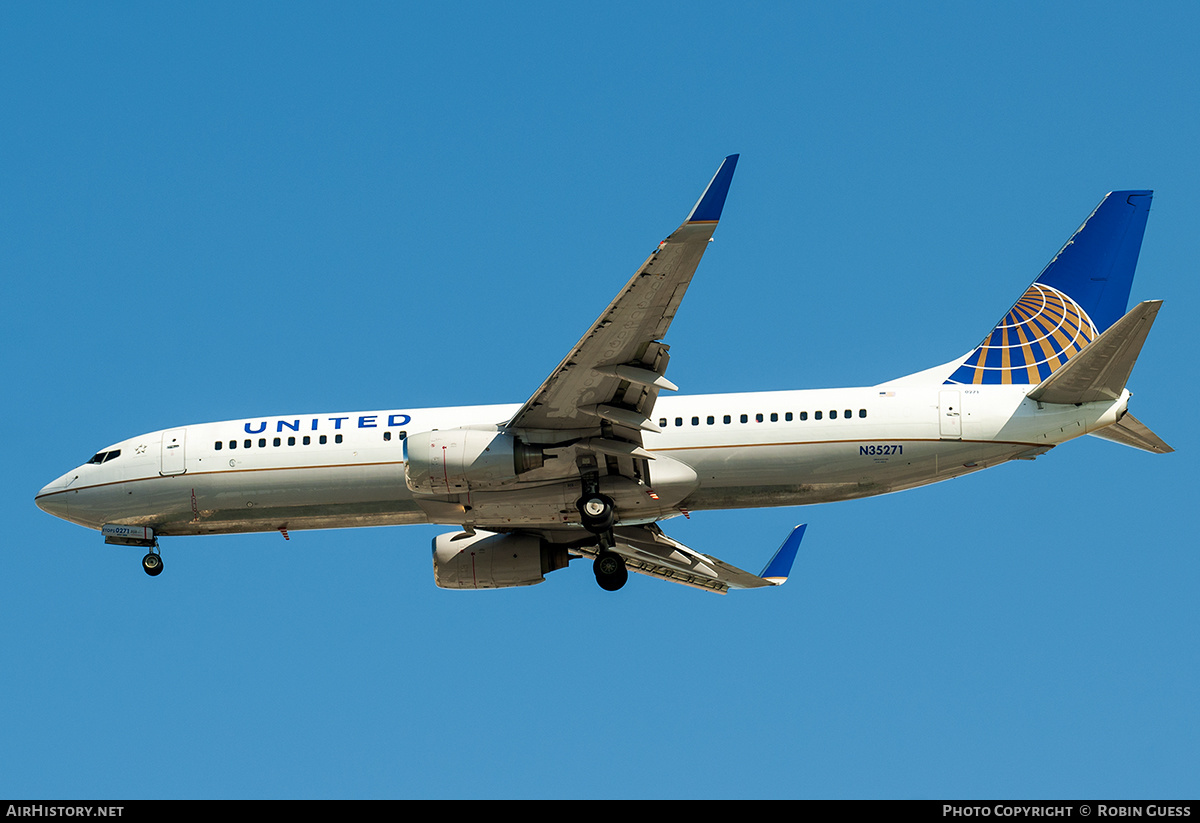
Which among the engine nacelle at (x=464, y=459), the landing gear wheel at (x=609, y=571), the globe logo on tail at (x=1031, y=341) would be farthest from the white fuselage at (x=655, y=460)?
the globe logo on tail at (x=1031, y=341)

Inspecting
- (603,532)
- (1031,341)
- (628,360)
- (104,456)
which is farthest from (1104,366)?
(104,456)

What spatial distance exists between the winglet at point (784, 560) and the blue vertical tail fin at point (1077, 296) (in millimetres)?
6638

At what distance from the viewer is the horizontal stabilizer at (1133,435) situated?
25.8 m

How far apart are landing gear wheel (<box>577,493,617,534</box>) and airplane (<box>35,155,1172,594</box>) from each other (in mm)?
28

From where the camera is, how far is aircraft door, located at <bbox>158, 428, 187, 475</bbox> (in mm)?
28094

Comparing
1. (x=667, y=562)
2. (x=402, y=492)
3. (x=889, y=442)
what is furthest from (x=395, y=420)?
(x=889, y=442)

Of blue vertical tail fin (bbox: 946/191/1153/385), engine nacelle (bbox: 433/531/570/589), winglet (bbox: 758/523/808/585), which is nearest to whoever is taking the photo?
blue vertical tail fin (bbox: 946/191/1153/385)

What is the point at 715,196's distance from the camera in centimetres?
2033

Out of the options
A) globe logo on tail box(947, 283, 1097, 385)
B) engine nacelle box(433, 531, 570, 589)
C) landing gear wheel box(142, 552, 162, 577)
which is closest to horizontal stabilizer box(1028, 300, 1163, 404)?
globe logo on tail box(947, 283, 1097, 385)

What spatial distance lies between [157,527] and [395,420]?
19.3 ft

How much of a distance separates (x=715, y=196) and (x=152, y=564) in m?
15.7

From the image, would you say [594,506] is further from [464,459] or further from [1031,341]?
[1031,341]

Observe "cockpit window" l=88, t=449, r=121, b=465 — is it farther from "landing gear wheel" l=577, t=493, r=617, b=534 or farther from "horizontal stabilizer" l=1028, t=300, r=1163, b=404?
"horizontal stabilizer" l=1028, t=300, r=1163, b=404
